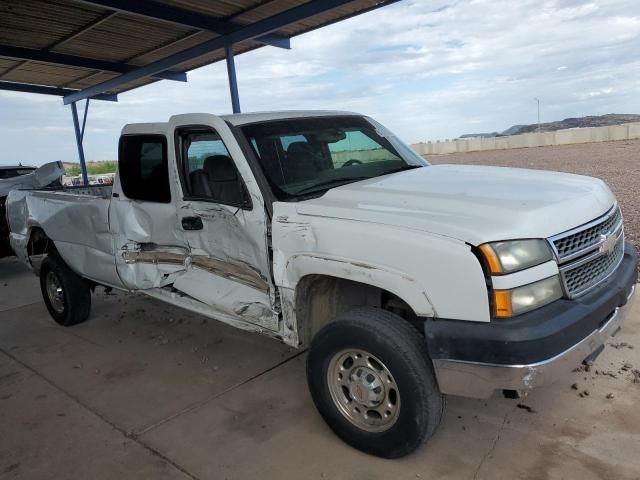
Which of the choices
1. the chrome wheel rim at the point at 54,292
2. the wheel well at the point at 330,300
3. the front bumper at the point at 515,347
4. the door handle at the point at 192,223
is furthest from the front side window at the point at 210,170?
the chrome wheel rim at the point at 54,292

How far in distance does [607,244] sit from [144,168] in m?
3.38

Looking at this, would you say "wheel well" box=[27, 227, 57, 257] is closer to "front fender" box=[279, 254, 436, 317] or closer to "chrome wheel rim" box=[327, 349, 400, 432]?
"front fender" box=[279, 254, 436, 317]

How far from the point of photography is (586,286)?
102 inches

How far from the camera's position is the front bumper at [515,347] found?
7.33 feet

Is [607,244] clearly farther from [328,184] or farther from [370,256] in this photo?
[328,184]

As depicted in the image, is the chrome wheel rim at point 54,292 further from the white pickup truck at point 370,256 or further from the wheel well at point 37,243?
the white pickup truck at point 370,256

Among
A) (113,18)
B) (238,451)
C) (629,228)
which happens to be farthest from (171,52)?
(238,451)

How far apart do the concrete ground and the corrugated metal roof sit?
21.9 ft

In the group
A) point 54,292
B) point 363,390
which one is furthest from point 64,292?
point 363,390

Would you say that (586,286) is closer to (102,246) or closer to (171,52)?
(102,246)

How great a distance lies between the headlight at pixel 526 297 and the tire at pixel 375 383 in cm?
46

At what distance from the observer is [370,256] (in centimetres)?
255

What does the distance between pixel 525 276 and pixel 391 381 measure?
0.87 m

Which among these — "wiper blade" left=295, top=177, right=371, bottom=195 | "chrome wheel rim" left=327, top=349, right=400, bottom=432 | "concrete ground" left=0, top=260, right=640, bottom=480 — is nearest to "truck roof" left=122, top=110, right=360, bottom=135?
"wiper blade" left=295, top=177, right=371, bottom=195
